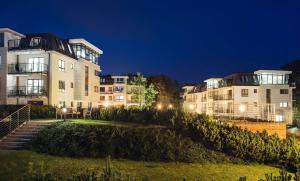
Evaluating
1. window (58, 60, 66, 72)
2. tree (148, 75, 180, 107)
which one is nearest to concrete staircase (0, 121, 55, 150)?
window (58, 60, 66, 72)

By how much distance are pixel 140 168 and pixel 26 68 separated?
27346 millimetres

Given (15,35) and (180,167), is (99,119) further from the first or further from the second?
(15,35)

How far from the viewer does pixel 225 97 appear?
6328 cm

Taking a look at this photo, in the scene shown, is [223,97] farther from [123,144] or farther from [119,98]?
[123,144]

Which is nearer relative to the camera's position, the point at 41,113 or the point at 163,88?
the point at 41,113

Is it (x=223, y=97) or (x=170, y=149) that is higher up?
(x=223, y=97)

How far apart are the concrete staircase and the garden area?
79 centimetres

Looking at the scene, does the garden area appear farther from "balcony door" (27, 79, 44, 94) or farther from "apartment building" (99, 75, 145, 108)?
"apartment building" (99, 75, 145, 108)

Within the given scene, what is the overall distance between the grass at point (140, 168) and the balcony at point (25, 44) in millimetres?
22666

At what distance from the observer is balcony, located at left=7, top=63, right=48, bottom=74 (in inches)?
1489

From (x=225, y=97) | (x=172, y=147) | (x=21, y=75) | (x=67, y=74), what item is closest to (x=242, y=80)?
(x=225, y=97)

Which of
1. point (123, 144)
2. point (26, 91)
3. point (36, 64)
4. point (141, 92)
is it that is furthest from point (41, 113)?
point (141, 92)

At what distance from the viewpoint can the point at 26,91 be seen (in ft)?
125

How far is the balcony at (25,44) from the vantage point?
125 feet
